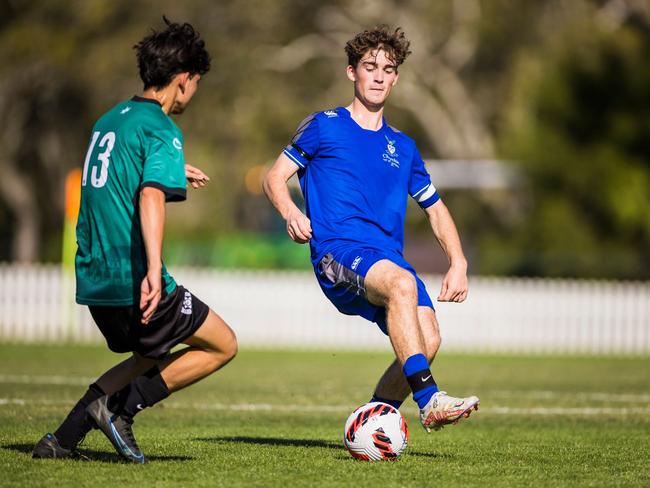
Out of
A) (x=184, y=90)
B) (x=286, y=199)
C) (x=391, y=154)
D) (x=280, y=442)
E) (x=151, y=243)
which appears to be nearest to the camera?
(x=151, y=243)

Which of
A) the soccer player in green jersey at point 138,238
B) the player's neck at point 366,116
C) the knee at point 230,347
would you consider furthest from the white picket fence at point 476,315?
the soccer player in green jersey at point 138,238

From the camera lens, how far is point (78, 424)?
629cm

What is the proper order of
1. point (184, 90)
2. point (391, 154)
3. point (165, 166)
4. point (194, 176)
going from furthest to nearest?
point (391, 154)
point (194, 176)
point (184, 90)
point (165, 166)

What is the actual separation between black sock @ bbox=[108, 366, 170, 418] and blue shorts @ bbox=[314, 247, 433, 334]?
123 cm

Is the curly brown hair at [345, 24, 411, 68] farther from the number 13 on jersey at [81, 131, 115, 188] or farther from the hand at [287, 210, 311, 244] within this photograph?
the number 13 on jersey at [81, 131, 115, 188]

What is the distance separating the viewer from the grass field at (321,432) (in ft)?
19.5

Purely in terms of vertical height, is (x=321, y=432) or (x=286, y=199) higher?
(x=286, y=199)

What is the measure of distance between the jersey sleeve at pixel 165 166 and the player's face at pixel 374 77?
5.34ft

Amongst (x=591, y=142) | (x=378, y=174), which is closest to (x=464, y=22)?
(x=591, y=142)

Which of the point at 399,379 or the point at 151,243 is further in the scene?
the point at 399,379

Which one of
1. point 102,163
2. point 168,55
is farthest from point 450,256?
point 102,163

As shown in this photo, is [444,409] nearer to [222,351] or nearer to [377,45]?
[222,351]

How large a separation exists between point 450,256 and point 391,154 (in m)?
0.75

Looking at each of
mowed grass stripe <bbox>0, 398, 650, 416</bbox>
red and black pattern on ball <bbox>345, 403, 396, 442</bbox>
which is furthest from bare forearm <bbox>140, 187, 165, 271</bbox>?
mowed grass stripe <bbox>0, 398, 650, 416</bbox>
